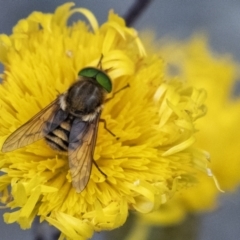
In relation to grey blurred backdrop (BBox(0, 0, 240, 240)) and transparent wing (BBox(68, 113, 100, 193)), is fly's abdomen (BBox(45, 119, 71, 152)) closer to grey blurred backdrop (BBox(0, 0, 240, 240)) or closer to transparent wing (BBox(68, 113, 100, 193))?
transparent wing (BBox(68, 113, 100, 193))

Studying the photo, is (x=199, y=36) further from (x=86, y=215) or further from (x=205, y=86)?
(x=86, y=215)

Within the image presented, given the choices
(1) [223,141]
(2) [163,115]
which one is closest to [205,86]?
(1) [223,141]

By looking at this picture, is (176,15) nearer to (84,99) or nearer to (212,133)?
(212,133)

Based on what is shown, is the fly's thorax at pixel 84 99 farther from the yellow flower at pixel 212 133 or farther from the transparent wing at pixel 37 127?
the yellow flower at pixel 212 133

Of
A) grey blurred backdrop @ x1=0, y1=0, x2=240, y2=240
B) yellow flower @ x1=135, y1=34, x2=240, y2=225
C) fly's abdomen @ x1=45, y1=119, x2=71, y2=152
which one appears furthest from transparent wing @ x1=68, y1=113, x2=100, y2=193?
grey blurred backdrop @ x1=0, y1=0, x2=240, y2=240

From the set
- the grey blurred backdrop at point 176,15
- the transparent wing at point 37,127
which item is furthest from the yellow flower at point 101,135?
the grey blurred backdrop at point 176,15

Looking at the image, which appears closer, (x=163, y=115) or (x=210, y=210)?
(x=163, y=115)
